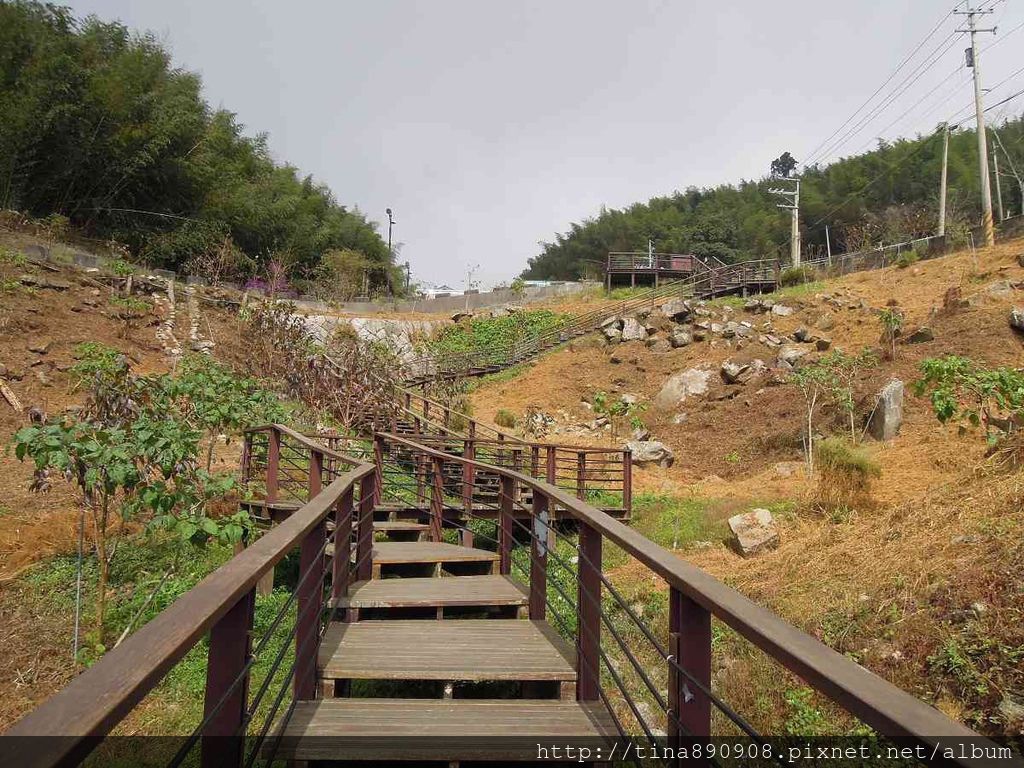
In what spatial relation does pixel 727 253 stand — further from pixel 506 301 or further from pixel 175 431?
pixel 175 431

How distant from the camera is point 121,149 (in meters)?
18.9

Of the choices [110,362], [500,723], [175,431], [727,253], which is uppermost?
[727,253]

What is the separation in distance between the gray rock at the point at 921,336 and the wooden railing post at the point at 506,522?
13468 millimetres

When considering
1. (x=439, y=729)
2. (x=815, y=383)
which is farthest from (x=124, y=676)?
(x=815, y=383)

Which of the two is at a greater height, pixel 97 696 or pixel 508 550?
pixel 97 696

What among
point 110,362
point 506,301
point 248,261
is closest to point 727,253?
point 506,301

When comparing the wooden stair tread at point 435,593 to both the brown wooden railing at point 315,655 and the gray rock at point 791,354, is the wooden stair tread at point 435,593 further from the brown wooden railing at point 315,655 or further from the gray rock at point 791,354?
the gray rock at point 791,354

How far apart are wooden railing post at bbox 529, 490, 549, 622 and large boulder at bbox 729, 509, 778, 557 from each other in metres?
3.84

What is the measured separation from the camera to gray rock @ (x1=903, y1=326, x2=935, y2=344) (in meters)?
14.3

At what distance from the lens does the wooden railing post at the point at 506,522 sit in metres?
4.71

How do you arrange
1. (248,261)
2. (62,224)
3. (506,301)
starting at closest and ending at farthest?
(62,224)
(248,261)
(506,301)

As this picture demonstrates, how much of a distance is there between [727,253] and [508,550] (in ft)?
158

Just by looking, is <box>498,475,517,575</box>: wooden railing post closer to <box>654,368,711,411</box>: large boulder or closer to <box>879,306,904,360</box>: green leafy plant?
<box>879,306,904,360</box>: green leafy plant

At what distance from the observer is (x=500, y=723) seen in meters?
2.40
